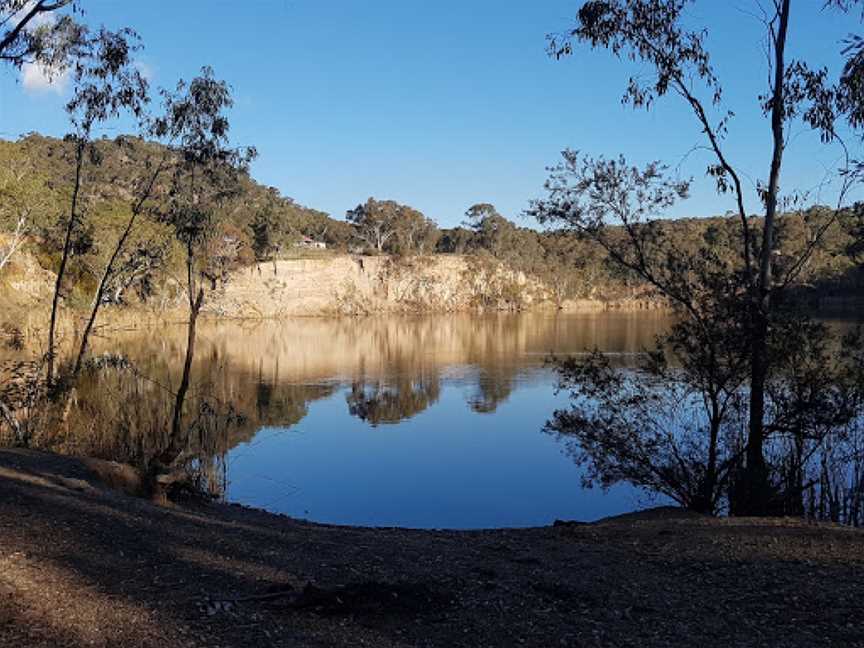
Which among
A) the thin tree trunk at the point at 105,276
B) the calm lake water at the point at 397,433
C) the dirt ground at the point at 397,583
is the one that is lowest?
the calm lake water at the point at 397,433

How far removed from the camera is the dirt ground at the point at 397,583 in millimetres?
3506

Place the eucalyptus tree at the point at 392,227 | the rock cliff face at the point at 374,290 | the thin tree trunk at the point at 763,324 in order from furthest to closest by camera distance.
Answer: the eucalyptus tree at the point at 392,227, the rock cliff face at the point at 374,290, the thin tree trunk at the point at 763,324

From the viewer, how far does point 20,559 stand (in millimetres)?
4043

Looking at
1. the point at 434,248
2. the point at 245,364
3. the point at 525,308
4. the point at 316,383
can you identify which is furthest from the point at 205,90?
the point at 434,248

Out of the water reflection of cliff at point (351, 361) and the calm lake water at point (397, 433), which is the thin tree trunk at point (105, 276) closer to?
the water reflection of cliff at point (351, 361)

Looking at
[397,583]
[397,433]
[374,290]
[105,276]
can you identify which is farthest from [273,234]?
[397,583]

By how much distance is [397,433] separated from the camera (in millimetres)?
14648

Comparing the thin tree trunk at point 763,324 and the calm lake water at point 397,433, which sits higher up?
the thin tree trunk at point 763,324

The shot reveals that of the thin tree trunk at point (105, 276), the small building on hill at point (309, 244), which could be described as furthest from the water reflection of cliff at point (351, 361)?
the small building on hill at point (309, 244)

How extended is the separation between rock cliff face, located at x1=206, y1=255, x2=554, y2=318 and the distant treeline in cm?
198

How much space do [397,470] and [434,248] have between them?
69.1m

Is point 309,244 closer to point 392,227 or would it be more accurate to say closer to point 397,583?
point 392,227

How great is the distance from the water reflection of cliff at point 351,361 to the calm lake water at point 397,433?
8cm

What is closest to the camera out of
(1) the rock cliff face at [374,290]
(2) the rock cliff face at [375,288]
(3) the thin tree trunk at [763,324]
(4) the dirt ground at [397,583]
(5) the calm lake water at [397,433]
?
(4) the dirt ground at [397,583]
